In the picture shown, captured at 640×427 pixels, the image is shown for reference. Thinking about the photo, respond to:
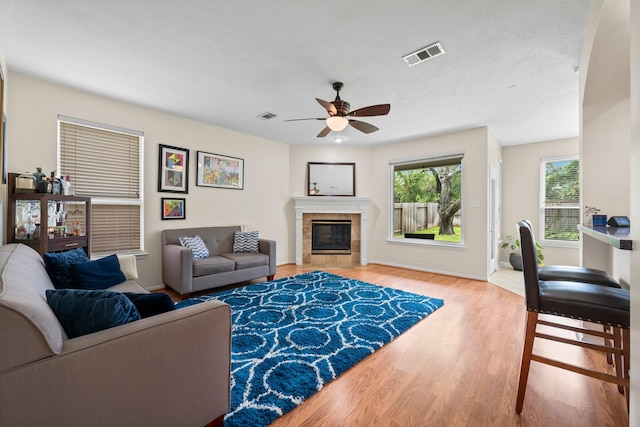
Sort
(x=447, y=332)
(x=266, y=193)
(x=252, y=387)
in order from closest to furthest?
1. (x=252, y=387)
2. (x=447, y=332)
3. (x=266, y=193)

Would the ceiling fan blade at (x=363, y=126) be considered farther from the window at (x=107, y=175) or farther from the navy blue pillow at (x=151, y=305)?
the window at (x=107, y=175)

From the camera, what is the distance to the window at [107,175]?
3236mm

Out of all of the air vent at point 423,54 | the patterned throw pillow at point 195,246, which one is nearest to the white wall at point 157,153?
the patterned throw pillow at point 195,246

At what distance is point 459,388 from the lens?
1798mm

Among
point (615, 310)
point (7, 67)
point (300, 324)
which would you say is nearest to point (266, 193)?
point (300, 324)

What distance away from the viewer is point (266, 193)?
536 centimetres

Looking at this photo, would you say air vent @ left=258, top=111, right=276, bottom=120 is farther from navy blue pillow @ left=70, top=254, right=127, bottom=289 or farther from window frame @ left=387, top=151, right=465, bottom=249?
window frame @ left=387, top=151, right=465, bottom=249

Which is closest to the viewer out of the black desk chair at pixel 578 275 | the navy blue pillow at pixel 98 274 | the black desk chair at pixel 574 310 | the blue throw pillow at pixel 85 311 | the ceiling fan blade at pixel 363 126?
the blue throw pillow at pixel 85 311

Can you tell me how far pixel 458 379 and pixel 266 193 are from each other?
14.1 ft

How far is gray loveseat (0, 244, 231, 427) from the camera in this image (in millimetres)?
873

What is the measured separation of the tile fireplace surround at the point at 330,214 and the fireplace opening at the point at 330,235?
0.12 metres

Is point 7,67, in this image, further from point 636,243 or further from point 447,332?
point 447,332

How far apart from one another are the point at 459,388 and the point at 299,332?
1.32 meters

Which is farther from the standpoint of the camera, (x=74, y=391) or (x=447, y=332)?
(x=447, y=332)
